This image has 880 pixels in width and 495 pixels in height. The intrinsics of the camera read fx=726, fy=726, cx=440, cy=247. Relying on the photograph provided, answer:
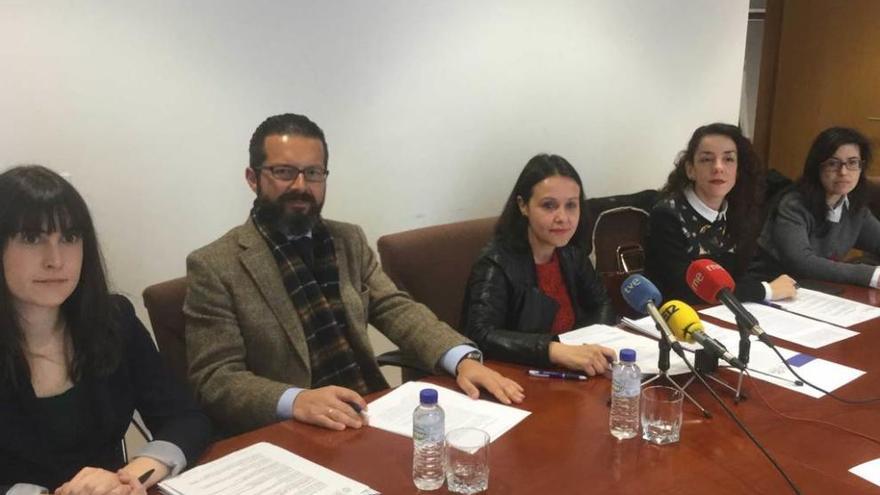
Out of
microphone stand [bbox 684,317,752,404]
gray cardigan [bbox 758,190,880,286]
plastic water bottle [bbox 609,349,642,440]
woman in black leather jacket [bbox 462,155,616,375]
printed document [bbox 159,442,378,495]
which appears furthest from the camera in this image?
gray cardigan [bbox 758,190,880,286]

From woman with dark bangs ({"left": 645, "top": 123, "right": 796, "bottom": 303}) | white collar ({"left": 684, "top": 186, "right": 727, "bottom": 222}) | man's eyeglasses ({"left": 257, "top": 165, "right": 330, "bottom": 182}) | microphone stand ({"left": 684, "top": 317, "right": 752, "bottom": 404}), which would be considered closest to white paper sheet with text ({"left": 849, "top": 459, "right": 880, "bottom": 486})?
microphone stand ({"left": 684, "top": 317, "right": 752, "bottom": 404})

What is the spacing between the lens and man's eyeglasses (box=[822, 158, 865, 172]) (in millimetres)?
2975

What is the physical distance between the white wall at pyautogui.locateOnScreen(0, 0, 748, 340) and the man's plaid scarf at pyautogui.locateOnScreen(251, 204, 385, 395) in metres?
0.56

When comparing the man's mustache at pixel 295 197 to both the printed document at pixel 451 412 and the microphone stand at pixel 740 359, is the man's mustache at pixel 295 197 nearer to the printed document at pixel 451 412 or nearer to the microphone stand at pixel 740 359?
the printed document at pixel 451 412

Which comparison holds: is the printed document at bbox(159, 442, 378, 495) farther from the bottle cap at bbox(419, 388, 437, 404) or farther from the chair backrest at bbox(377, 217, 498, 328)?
the chair backrest at bbox(377, 217, 498, 328)

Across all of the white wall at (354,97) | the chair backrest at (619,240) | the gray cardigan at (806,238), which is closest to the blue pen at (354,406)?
the white wall at (354,97)

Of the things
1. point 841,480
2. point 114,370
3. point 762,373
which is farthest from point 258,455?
point 762,373

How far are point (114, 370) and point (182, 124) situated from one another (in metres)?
1.03

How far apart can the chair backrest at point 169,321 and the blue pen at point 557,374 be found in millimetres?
845

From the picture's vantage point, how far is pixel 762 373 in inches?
68.2

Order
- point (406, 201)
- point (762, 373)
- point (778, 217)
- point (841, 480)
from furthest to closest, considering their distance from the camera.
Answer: point (778, 217) < point (406, 201) < point (762, 373) < point (841, 480)

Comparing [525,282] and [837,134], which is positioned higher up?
[837,134]

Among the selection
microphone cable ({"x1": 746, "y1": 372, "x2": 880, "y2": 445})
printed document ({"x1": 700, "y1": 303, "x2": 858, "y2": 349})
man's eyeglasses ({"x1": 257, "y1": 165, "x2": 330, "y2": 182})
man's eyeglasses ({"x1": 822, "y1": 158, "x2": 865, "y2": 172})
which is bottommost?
printed document ({"x1": 700, "y1": 303, "x2": 858, "y2": 349})

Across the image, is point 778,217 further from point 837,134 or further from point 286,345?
point 286,345
